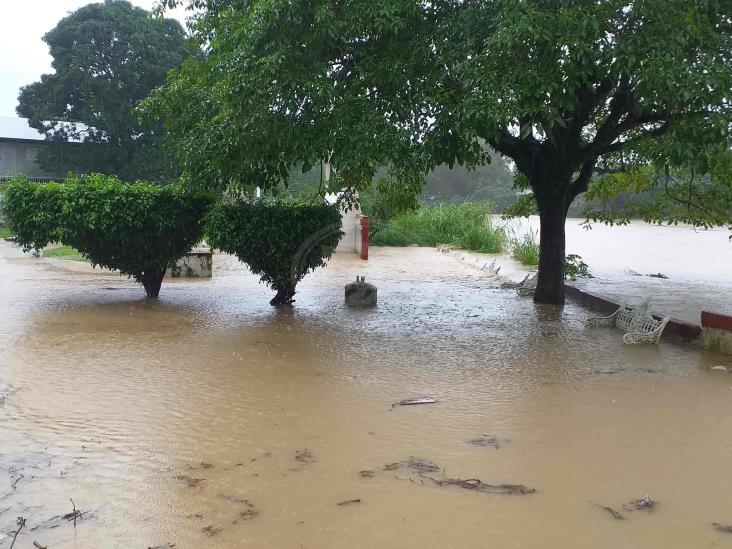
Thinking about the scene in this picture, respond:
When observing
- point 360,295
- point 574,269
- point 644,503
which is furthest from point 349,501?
point 574,269

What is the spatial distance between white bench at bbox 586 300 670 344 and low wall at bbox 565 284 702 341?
0.18m

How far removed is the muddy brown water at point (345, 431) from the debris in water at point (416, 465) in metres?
0.09

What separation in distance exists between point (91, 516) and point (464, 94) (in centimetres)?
531

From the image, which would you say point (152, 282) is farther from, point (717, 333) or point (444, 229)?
point (444, 229)

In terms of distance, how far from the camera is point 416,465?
469cm

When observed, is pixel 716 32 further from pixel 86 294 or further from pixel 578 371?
pixel 86 294

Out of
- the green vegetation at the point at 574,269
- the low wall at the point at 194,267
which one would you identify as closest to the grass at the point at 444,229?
the green vegetation at the point at 574,269

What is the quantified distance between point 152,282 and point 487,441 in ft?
24.0

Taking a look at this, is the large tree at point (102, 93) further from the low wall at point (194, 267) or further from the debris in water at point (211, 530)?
the debris in water at point (211, 530)

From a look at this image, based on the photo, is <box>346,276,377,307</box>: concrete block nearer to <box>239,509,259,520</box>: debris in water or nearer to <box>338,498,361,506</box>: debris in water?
→ <box>338,498,361,506</box>: debris in water

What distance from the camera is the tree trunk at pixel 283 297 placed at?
1082 centimetres

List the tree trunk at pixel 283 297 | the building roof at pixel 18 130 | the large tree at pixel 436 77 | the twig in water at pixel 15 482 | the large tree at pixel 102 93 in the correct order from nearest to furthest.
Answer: the twig in water at pixel 15 482, the large tree at pixel 436 77, the tree trunk at pixel 283 297, the large tree at pixel 102 93, the building roof at pixel 18 130

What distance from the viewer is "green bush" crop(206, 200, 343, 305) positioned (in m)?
10.0

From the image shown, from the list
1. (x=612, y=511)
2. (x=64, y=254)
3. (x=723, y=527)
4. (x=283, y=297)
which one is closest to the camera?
(x=723, y=527)
